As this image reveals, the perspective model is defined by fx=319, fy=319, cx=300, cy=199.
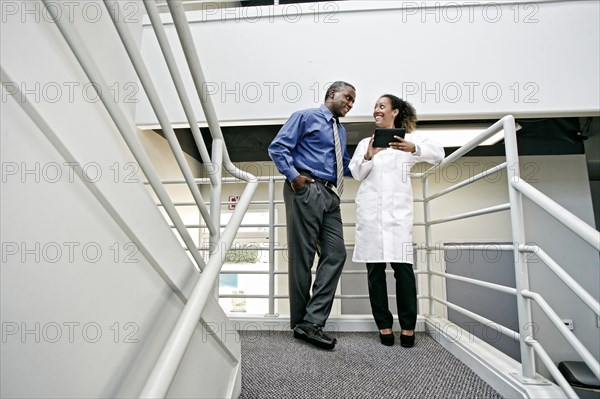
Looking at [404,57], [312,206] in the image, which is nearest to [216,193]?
[312,206]

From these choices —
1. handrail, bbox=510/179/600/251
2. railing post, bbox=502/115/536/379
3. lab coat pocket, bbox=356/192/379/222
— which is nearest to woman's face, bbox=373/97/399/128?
lab coat pocket, bbox=356/192/379/222

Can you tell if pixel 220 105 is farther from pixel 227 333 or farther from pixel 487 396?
pixel 487 396

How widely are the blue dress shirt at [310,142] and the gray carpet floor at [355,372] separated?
789 mm

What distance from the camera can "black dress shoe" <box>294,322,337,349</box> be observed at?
1.37 m

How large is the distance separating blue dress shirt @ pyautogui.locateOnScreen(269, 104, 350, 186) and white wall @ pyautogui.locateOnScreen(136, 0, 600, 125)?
595mm

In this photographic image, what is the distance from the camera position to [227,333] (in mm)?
901

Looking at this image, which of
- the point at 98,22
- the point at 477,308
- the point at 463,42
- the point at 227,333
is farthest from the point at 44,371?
the point at 477,308

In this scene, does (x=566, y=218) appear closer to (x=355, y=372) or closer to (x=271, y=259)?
(x=355, y=372)

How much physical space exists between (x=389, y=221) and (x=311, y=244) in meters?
0.38

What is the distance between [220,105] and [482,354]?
1992 millimetres

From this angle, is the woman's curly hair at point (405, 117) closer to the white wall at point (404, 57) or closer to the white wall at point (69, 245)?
the white wall at point (404, 57)

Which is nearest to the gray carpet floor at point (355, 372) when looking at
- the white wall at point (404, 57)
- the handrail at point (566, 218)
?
the handrail at point (566, 218)

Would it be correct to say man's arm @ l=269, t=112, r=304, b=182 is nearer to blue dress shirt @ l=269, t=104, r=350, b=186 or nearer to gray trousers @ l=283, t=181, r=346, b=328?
blue dress shirt @ l=269, t=104, r=350, b=186

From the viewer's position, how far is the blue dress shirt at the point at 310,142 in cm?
154
